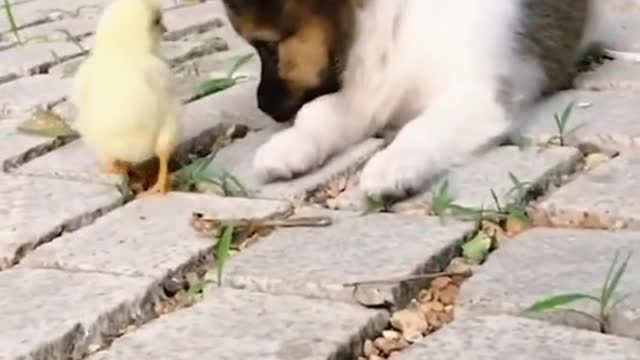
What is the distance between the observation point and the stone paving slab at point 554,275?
1.55 meters

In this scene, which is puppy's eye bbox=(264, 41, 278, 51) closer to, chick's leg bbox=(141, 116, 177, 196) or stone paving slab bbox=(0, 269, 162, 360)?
chick's leg bbox=(141, 116, 177, 196)

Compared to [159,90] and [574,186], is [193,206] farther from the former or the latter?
[574,186]

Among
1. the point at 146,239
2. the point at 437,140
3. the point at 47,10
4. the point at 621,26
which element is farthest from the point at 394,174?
the point at 47,10

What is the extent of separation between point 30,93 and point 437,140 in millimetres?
931

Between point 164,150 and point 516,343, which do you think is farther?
point 164,150

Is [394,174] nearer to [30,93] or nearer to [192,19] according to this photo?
[30,93]

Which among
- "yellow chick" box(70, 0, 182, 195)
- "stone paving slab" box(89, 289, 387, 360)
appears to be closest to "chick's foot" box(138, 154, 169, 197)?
"yellow chick" box(70, 0, 182, 195)

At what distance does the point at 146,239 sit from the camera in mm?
1903

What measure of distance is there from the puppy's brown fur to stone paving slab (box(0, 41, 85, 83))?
715mm

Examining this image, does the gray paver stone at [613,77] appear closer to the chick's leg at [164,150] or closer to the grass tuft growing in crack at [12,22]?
the chick's leg at [164,150]

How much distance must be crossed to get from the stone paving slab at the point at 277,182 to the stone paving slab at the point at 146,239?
3.2 inches

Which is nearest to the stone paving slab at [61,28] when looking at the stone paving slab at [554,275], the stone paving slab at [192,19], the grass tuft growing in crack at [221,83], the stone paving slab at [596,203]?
the stone paving slab at [192,19]

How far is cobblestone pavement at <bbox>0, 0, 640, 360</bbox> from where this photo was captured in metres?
1.53

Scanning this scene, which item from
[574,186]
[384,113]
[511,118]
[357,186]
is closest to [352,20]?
[384,113]
